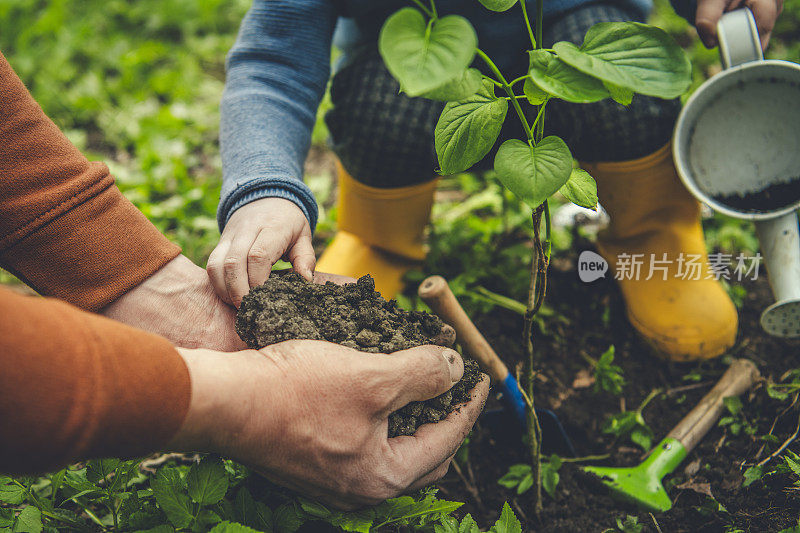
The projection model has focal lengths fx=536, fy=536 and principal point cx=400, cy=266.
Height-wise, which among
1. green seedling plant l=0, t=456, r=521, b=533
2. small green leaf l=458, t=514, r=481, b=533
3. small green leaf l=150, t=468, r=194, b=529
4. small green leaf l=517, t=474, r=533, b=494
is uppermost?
small green leaf l=150, t=468, r=194, b=529

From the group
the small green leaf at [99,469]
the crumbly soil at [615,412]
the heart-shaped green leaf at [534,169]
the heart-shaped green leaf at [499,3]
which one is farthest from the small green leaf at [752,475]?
the small green leaf at [99,469]

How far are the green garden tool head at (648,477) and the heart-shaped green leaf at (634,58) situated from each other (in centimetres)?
108

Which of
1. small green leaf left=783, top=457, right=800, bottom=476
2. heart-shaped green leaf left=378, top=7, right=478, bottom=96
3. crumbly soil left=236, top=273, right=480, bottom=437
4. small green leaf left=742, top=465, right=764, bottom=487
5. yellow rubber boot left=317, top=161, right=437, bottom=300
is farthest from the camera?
yellow rubber boot left=317, top=161, right=437, bottom=300

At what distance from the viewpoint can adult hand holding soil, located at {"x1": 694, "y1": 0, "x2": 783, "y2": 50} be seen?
1.56 meters

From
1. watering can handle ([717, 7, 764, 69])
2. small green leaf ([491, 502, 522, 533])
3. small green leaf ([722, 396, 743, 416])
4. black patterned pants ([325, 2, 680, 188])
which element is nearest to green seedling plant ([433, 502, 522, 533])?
small green leaf ([491, 502, 522, 533])

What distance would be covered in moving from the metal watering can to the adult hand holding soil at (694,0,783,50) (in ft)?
0.17

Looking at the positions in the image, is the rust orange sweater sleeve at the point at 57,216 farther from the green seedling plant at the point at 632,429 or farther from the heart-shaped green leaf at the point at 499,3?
the green seedling plant at the point at 632,429

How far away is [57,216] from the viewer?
4.20 feet

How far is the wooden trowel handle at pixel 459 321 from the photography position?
50.9 inches

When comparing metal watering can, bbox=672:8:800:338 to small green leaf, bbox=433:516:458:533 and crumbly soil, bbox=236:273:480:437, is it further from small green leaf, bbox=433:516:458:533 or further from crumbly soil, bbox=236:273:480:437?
small green leaf, bbox=433:516:458:533

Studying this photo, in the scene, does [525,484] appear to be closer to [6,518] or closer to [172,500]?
[172,500]

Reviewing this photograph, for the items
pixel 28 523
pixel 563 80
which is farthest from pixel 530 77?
pixel 28 523

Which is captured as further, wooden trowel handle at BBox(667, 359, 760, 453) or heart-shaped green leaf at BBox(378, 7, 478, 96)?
wooden trowel handle at BBox(667, 359, 760, 453)

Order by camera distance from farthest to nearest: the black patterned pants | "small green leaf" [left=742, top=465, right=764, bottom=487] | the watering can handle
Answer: the black patterned pants
the watering can handle
"small green leaf" [left=742, top=465, right=764, bottom=487]
